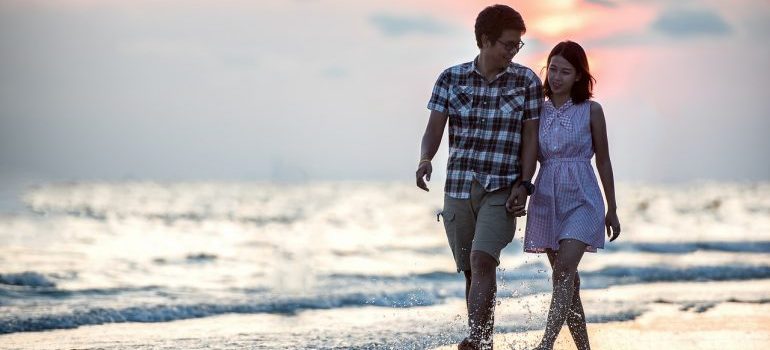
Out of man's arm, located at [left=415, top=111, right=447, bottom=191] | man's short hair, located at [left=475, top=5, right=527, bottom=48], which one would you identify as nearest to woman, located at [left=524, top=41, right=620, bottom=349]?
man's short hair, located at [left=475, top=5, right=527, bottom=48]

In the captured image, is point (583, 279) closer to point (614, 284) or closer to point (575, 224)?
point (614, 284)

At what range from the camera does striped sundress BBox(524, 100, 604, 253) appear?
5984 mm

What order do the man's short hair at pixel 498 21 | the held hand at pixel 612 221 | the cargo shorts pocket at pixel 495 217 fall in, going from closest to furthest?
the man's short hair at pixel 498 21
the cargo shorts pocket at pixel 495 217
the held hand at pixel 612 221

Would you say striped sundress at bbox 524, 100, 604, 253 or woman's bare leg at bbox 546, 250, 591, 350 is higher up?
striped sundress at bbox 524, 100, 604, 253

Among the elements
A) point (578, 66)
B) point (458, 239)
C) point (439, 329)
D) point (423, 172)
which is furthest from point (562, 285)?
point (439, 329)

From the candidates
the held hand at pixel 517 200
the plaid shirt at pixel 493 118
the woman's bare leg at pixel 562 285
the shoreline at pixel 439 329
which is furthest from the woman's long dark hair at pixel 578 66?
the shoreline at pixel 439 329

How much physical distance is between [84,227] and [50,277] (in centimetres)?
1117

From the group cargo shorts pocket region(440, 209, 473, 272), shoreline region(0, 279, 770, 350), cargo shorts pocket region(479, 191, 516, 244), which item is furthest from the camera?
shoreline region(0, 279, 770, 350)

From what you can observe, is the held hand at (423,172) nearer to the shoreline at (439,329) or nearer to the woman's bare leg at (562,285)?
the woman's bare leg at (562,285)

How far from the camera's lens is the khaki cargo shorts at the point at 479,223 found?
19.4 ft

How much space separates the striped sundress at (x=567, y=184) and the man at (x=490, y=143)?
171 mm

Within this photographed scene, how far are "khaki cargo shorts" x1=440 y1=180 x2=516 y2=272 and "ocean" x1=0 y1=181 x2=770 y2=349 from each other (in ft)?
7.62

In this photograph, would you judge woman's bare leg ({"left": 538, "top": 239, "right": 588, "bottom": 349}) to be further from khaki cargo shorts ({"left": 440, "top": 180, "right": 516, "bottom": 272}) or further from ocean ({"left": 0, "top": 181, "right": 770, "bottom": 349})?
ocean ({"left": 0, "top": 181, "right": 770, "bottom": 349})

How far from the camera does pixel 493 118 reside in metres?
5.87
